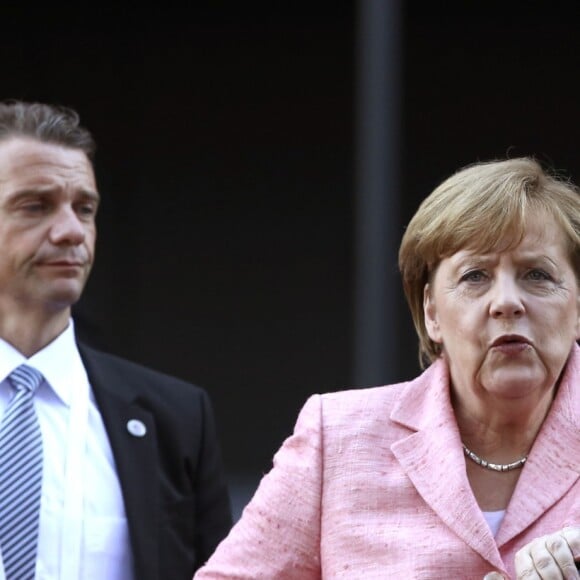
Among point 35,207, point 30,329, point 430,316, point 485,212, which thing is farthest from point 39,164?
point 485,212

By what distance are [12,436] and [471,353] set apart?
1221 mm

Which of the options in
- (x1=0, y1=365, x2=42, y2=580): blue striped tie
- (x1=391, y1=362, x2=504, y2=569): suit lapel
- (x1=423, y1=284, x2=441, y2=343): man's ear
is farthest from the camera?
(x1=0, y1=365, x2=42, y2=580): blue striped tie

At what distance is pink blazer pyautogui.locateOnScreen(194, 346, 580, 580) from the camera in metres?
2.53

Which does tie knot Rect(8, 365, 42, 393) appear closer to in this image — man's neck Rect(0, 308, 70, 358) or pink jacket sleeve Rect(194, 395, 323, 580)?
man's neck Rect(0, 308, 70, 358)

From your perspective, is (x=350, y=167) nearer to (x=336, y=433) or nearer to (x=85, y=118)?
(x=85, y=118)

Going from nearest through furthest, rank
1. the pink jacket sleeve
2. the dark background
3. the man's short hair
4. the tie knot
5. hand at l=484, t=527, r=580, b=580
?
hand at l=484, t=527, r=580, b=580, the pink jacket sleeve, the tie knot, the man's short hair, the dark background


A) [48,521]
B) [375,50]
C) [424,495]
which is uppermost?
[375,50]

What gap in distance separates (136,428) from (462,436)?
1.06 metres

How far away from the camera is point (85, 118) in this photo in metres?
7.00

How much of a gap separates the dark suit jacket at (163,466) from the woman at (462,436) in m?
0.80

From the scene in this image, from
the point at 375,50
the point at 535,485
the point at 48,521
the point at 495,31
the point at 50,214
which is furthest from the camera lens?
the point at 495,31

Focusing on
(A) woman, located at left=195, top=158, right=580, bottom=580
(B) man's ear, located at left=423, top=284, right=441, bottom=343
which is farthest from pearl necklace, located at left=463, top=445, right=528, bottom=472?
(B) man's ear, located at left=423, top=284, right=441, bottom=343

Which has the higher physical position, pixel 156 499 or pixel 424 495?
pixel 424 495

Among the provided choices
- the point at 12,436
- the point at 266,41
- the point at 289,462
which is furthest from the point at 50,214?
the point at 266,41
